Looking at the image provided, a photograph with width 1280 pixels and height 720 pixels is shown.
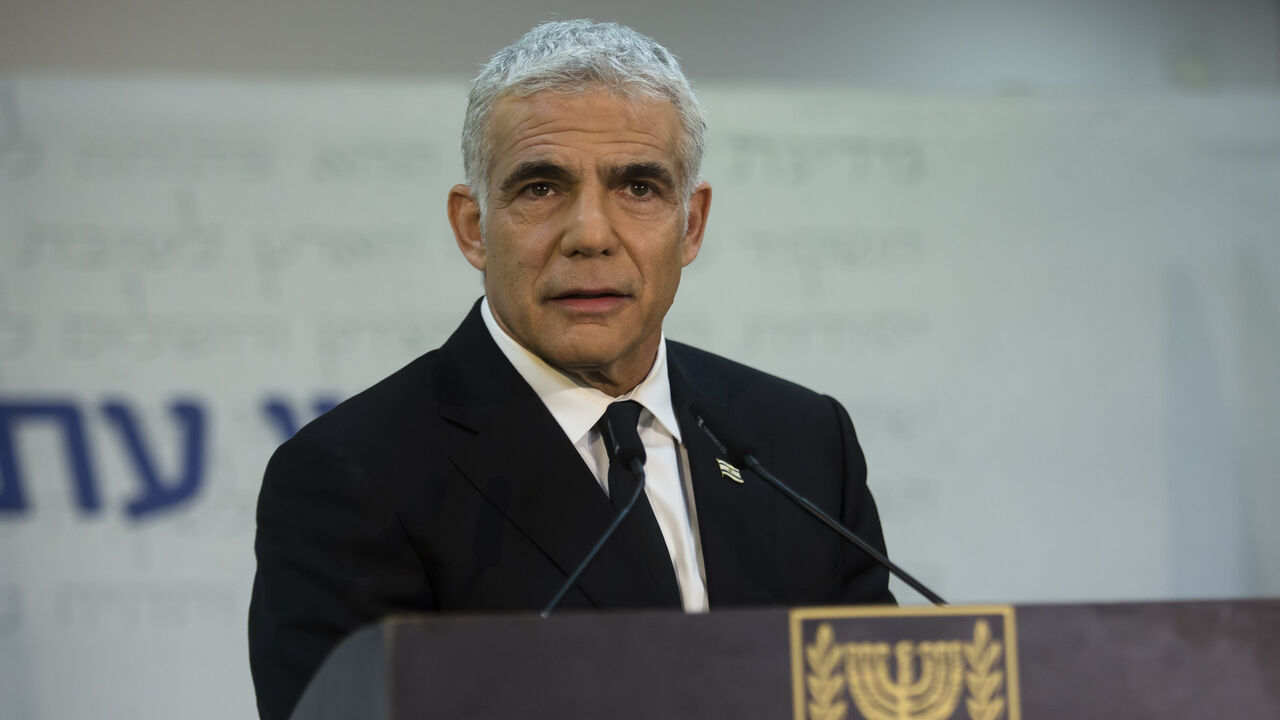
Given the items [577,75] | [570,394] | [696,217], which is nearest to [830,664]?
[570,394]

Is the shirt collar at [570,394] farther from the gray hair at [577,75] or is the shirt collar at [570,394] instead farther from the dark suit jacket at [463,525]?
the gray hair at [577,75]

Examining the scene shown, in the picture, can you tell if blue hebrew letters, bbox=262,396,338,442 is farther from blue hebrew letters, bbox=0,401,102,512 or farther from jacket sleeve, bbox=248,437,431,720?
jacket sleeve, bbox=248,437,431,720

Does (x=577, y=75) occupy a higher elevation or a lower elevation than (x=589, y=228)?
higher

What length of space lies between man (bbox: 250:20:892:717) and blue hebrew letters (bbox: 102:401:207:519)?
1757 mm

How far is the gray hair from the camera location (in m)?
1.65

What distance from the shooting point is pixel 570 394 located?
1.72 metres

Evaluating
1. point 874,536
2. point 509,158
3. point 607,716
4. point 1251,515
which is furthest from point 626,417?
point 1251,515

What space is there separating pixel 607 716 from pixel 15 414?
2.85m

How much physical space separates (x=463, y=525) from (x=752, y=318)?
207 centimetres

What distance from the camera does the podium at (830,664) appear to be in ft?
2.94

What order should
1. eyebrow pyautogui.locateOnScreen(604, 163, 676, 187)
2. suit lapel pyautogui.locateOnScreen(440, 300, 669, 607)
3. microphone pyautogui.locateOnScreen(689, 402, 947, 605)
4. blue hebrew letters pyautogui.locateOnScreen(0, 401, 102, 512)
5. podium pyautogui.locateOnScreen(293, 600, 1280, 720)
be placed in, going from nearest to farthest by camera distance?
podium pyautogui.locateOnScreen(293, 600, 1280, 720), microphone pyautogui.locateOnScreen(689, 402, 947, 605), suit lapel pyautogui.locateOnScreen(440, 300, 669, 607), eyebrow pyautogui.locateOnScreen(604, 163, 676, 187), blue hebrew letters pyautogui.locateOnScreen(0, 401, 102, 512)

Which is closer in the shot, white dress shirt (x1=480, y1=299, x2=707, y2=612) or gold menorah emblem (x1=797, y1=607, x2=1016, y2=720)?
gold menorah emblem (x1=797, y1=607, x2=1016, y2=720)

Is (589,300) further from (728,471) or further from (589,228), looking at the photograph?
(728,471)

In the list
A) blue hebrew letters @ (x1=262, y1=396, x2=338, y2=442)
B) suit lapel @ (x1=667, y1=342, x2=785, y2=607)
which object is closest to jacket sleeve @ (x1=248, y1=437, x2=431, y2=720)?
suit lapel @ (x1=667, y1=342, x2=785, y2=607)
